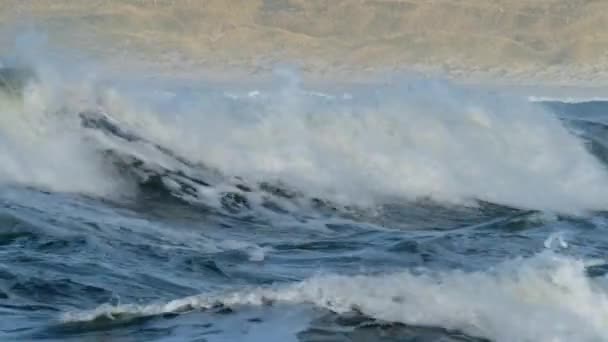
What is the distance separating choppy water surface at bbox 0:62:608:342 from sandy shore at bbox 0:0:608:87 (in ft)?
164

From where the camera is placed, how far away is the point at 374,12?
8725cm

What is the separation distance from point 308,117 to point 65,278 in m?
7.73

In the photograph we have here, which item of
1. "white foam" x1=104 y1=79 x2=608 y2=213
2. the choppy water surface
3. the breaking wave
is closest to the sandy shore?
"white foam" x1=104 y1=79 x2=608 y2=213

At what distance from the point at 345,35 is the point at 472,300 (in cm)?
7594

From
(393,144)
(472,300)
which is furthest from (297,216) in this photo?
(472,300)

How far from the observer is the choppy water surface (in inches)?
259

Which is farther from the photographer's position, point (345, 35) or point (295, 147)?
point (345, 35)

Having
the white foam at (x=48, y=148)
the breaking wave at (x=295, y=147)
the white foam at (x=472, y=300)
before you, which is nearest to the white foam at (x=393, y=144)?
the breaking wave at (x=295, y=147)

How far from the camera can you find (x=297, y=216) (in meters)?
11.7

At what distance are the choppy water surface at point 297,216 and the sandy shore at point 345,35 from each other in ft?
164

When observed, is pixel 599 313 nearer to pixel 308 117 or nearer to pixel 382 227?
pixel 382 227

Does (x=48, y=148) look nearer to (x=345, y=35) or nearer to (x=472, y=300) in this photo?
(x=472, y=300)

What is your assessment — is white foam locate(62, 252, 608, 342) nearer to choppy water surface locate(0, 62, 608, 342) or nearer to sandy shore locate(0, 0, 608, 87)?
choppy water surface locate(0, 62, 608, 342)

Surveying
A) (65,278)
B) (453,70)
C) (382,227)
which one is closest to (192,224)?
(382,227)
